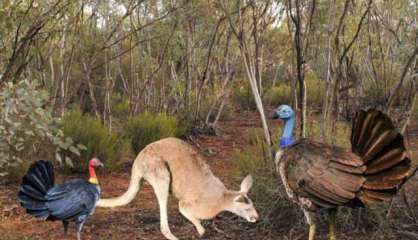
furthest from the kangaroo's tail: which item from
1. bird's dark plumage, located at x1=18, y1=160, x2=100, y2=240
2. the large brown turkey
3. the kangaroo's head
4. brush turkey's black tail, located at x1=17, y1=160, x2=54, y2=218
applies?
the large brown turkey

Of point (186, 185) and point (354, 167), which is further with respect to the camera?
point (186, 185)

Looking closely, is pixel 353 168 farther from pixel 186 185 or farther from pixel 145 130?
pixel 145 130

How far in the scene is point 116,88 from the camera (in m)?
20.2

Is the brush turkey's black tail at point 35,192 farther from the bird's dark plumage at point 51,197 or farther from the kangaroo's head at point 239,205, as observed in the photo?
the kangaroo's head at point 239,205

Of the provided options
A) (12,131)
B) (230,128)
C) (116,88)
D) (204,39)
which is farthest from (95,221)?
(116,88)

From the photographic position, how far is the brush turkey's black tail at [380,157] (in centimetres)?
561

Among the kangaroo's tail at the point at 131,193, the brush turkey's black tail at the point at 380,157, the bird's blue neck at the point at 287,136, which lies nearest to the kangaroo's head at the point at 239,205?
the bird's blue neck at the point at 287,136

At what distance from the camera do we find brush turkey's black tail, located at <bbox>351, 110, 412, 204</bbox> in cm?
561

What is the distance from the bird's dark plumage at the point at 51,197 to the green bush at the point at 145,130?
6.11m

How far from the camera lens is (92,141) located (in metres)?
11.0

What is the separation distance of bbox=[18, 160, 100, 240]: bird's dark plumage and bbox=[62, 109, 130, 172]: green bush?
438cm

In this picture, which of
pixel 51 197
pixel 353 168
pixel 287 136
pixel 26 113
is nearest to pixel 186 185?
pixel 287 136

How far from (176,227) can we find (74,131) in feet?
13.1

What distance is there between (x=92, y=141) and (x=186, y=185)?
4.97 meters
